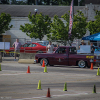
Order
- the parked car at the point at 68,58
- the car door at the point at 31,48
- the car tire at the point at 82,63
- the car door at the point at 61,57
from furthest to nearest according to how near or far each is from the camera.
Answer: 1. the car door at the point at 31,48
2. the car door at the point at 61,57
3. the car tire at the point at 82,63
4. the parked car at the point at 68,58

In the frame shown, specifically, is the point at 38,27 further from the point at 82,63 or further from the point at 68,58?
the point at 82,63

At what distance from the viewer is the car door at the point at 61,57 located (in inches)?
816

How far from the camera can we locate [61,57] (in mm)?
20844

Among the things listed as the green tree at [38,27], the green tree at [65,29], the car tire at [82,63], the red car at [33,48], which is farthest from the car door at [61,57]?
the green tree at [38,27]

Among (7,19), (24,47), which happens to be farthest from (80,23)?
(24,47)

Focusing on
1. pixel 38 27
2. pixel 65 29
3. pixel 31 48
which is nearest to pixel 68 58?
pixel 31 48

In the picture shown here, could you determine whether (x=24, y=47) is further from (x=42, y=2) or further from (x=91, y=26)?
(x=42, y=2)

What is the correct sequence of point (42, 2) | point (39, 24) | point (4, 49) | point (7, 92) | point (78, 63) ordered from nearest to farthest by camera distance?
point (7, 92), point (78, 63), point (4, 49), point (39, 24), point (42, 2)

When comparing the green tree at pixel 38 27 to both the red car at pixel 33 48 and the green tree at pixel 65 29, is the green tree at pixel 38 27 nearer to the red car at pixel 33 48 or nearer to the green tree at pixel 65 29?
the green tree at pixel 65 29

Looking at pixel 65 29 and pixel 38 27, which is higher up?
pixel 38 27

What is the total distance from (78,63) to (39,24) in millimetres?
23012

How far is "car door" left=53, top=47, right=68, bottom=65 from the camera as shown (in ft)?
68.0

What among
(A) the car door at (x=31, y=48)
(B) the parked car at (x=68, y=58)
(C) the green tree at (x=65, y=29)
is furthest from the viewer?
(C) the green tree at (x=65, y=29)

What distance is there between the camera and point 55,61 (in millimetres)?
21078
